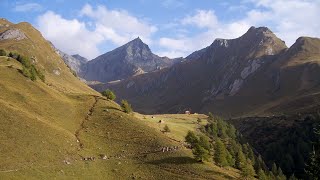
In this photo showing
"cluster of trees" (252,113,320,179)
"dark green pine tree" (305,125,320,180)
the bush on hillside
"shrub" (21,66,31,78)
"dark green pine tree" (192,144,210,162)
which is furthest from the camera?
"cluster of trees" (252,113,320,179)

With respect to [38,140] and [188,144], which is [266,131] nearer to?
[188,144]

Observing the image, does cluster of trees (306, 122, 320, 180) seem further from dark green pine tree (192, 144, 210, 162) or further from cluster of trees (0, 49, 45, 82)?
cluster of trees (0, 49, 45, 82)

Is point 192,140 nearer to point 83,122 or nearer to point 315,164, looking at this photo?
point 83,122

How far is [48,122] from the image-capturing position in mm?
98188

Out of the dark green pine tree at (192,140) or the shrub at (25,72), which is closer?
the dark green pine tree at (192,140)

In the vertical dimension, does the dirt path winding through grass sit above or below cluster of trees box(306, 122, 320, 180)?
below

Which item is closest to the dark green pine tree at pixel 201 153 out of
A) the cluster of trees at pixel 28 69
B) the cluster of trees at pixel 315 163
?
the cluster of trees at pixel 315 163

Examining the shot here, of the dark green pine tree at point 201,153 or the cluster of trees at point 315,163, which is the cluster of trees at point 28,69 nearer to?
the dark green pine tree at point 201,153

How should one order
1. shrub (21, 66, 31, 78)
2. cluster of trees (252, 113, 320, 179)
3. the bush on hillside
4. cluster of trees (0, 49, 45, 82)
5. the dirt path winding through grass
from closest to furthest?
1. the dirt path winding through grass
2. shrub (21, 66, 31, 78)
3. the bush on hillside
4. cluster of trees (0, 49, 45, 82)
5. cluster of trees (252, 113, 320, 179)

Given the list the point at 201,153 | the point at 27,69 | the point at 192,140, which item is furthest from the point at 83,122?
the point at 201,153

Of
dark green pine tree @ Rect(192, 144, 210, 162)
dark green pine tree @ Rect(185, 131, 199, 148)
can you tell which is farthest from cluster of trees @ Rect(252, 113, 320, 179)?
dark green pine tree @ Rect(192, 144, 210, 162)

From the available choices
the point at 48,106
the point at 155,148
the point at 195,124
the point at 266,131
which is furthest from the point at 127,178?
the point at 266,131

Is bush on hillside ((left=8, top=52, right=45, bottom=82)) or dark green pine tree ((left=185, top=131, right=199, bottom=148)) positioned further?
bush on hillside ((left=8, top=52, right=45, bottom=82))

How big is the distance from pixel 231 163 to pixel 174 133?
23271mm
